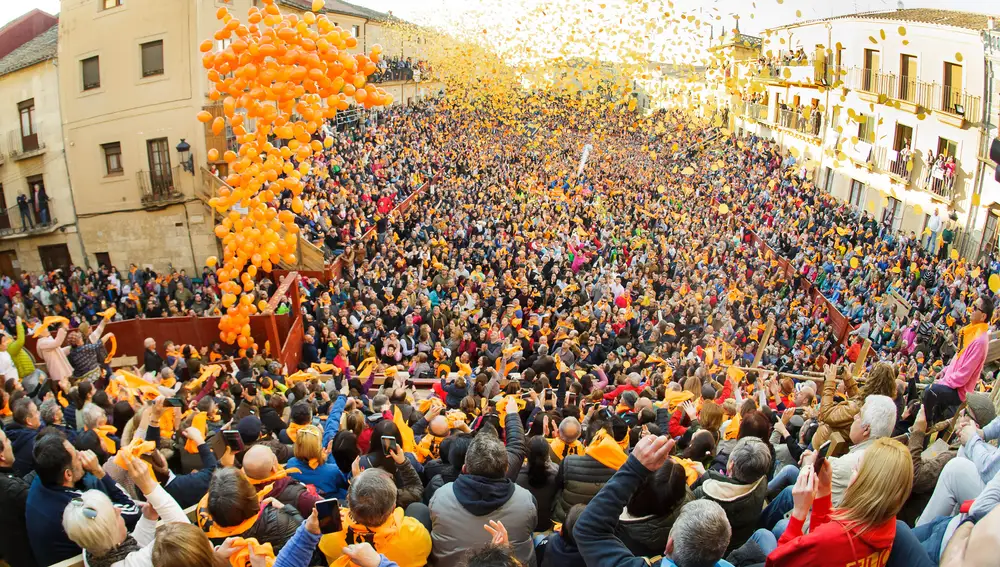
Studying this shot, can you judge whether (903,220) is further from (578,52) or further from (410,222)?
(410,222)

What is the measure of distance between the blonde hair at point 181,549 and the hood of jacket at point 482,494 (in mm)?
1038

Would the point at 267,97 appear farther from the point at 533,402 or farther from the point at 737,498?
the point at 737,498

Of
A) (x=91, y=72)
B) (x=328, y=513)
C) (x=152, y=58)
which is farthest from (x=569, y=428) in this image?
(x=91, y=72)

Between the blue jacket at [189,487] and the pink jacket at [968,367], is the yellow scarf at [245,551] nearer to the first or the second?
the blue jacket at [189,487]

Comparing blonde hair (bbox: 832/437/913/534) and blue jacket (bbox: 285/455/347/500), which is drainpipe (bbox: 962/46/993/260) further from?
blue jacket (bbox: 285/455/347/500)

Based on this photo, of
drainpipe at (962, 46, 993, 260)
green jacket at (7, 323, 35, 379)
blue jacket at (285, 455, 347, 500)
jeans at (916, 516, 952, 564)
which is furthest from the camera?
drainpipe at (962, 46, 993, 260)

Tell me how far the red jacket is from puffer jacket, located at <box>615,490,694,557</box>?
0.51 m

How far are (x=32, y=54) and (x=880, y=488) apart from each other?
16.8 meters

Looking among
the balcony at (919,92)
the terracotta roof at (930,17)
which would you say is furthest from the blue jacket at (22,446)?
the terracotta roof at (930,17)

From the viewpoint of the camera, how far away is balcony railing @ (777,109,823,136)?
25.8 metres

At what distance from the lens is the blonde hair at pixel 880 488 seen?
6.86 ft

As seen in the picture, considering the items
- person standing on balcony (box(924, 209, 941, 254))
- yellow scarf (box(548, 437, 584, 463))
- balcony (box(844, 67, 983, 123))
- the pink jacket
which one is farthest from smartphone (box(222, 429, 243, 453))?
person standing on balcony (box(924, 209, 941, 254))

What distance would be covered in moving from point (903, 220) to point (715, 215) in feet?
17.0

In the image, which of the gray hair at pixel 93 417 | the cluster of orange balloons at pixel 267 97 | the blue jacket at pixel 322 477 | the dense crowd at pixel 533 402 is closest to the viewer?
the dense crowd at pixel 533 402
